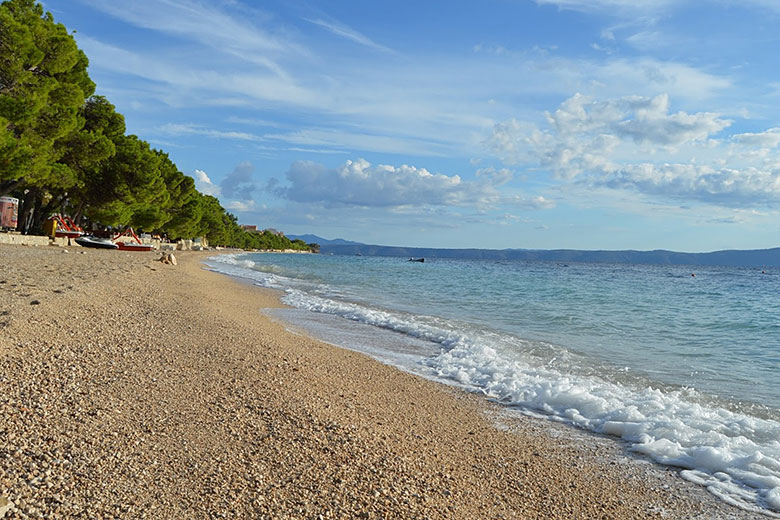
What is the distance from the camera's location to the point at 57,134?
25.8 meters

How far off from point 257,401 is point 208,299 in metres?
9.12

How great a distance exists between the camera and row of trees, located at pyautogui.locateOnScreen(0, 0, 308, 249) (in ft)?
74.9

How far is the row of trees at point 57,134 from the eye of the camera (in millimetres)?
22828

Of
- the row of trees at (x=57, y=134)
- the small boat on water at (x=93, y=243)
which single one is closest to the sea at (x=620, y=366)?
the row of trees at (x=57, y=134)

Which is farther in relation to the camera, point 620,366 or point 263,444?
point 620,366

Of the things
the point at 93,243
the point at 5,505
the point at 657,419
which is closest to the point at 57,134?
the point at 93,243

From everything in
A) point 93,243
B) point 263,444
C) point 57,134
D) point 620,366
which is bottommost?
point 620,366

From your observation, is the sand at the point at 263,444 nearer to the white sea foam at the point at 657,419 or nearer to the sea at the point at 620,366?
the white sea foam at the point at 657,419

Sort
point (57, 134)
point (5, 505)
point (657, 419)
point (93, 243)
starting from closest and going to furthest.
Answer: point (5, 505) → point (657, 419) → point (57, 134) → point (93, 243)

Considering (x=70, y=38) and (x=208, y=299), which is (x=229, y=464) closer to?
(x=208, y=299)

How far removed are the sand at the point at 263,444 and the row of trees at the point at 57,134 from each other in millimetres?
20777

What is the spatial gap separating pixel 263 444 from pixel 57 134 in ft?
89.8

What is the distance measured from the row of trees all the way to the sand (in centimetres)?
2078

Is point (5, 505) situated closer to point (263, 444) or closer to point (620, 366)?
point (263, 444)
